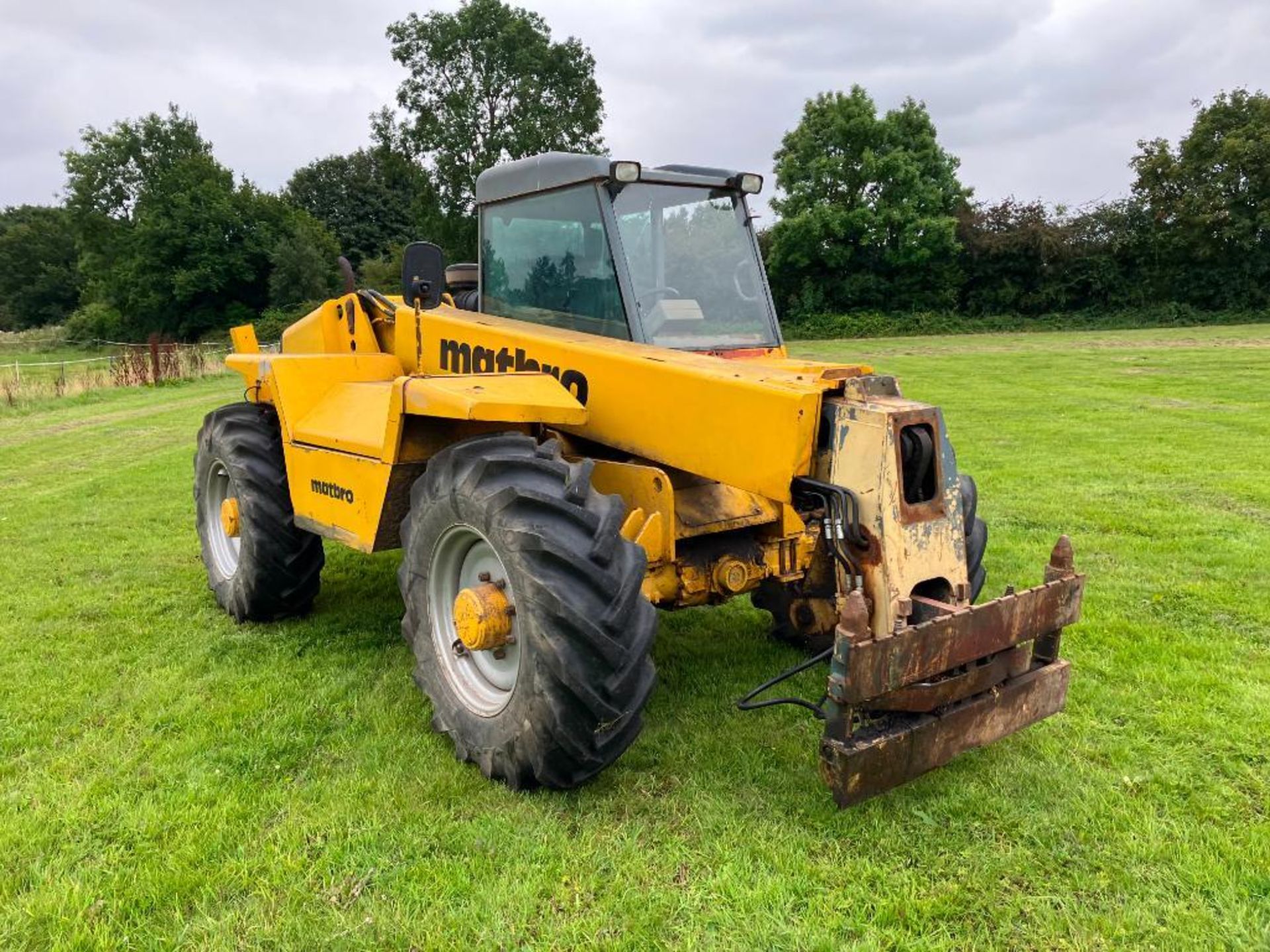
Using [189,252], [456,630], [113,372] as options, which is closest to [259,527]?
[456,630]

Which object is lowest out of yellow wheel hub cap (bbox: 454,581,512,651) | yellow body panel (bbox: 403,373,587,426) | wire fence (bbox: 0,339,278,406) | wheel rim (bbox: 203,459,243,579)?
wire fence (bbox: 0,339,278,406)

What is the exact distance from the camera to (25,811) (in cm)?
323

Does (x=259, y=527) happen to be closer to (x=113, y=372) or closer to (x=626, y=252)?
(x=626, y=252)

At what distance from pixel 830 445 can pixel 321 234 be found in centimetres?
5625

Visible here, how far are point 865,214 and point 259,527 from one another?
3930 cm

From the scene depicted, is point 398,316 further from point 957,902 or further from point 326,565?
point 957,902

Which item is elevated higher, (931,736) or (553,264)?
(553,264)

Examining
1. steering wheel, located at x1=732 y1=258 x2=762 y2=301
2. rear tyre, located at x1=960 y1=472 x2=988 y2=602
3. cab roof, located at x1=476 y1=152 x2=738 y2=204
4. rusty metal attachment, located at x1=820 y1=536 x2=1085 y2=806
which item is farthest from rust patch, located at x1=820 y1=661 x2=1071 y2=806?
cab roof, located at x1=476 y1=152 x2=738 y2=204

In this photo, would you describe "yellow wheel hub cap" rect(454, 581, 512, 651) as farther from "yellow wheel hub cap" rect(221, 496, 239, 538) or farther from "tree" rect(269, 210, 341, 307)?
"tree" rect(269, 210, 341, 307)

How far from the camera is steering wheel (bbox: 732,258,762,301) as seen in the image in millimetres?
4426

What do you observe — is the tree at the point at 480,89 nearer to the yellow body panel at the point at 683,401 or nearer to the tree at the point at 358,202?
the tree at the point at 358,202

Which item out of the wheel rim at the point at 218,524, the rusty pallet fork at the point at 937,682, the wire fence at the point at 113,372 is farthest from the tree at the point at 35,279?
the rusty pallet fork at the point at 937,682

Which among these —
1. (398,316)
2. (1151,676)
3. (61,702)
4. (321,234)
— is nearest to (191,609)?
(61,702)

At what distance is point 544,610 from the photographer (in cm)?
301
